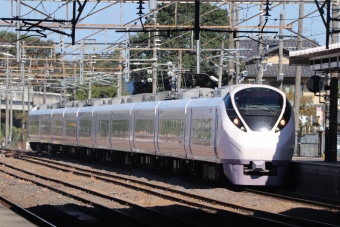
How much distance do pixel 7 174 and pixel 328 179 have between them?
47.3 feet

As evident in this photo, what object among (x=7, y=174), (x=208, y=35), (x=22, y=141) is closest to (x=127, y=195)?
(x=7, y=174)

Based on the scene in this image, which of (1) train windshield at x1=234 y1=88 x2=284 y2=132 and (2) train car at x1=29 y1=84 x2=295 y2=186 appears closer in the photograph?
(2) train car at x1=29 y1=84 x2=295 y2=186

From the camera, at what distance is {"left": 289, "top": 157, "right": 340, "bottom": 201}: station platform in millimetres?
18594

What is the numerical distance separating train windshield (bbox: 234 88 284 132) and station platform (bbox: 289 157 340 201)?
1.51m

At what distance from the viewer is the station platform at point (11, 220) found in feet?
45.8

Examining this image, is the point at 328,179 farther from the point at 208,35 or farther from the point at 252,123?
the point at 208,35

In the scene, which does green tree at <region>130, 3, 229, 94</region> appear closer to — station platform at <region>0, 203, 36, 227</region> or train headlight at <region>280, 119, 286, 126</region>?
train headlight at <region>280, 119, 286, 126</region>

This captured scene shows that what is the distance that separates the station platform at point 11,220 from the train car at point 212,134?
6.46m


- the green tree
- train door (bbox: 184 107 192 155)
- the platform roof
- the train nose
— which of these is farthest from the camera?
the green tree

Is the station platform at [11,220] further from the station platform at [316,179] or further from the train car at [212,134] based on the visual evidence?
the station platform at [316,179]

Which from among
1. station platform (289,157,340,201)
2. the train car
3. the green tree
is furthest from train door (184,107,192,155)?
the green tree

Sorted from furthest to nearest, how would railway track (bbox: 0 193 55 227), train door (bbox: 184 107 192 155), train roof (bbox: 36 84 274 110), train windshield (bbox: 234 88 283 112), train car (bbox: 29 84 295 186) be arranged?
train door (bbox: 184 107 192 155)
train roof (bbox: 36 84 274 110)
train windshield (bbox: 234 88 283 112)
train car (bbox: 29 84 295 186)
railway track (bbox: 0 193 55 227)

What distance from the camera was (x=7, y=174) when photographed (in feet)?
95.6

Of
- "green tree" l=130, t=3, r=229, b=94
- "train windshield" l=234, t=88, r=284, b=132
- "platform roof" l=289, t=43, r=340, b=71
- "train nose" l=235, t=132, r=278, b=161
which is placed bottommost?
"train nose" l=235, t=132, r=278, b=161
